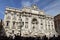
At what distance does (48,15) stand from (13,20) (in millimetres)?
12895

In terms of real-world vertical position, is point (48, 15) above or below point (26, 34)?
above

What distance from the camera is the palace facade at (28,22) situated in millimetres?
34969

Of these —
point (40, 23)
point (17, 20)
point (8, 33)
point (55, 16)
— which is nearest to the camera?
point (8, 33)

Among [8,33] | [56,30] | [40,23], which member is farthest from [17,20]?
[56,30]

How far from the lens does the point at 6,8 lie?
36.0 meters

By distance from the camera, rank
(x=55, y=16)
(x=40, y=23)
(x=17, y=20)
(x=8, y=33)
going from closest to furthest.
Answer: (x=8, y=33)
(x=17, y=20)
(x=40, y=23)
(x=55, y=16)

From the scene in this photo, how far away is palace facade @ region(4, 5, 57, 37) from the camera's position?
3497 centimetres

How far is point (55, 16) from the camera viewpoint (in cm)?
4319

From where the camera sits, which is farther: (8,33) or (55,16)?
(55,16)

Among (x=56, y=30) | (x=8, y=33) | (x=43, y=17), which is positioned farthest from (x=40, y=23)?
(x=8, y=33)

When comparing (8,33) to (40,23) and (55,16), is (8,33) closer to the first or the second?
(40,23)

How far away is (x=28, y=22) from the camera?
3753 centimetres

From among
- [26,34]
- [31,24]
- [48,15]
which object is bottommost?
[26,34]

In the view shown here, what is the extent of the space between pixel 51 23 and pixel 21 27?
38.3ft
